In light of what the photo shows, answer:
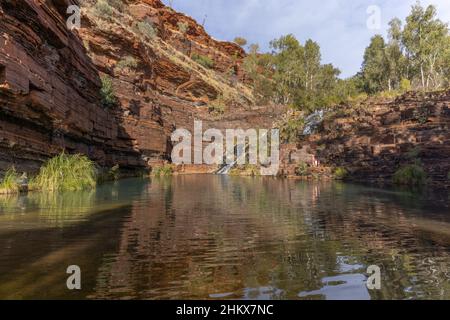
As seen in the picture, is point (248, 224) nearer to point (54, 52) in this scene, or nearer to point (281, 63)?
point (54, 52)

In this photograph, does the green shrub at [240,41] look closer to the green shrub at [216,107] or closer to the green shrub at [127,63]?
the green shrub at [216,107]

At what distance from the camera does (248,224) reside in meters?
8.27

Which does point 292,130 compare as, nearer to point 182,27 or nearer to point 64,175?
point 64,175

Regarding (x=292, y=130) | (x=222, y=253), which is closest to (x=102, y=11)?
(x=292, y=130)

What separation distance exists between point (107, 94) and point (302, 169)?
62.6 ft

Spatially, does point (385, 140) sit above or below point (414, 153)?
above

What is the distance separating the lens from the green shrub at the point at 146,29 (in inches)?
2231

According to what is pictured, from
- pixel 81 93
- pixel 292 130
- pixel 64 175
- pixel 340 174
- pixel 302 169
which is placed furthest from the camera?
pixel 292 130

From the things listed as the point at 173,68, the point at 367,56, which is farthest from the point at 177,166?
the point at 367,56

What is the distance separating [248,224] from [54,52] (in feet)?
56.8

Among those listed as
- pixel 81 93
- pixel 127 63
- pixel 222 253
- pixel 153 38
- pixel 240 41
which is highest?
pixel 240 41

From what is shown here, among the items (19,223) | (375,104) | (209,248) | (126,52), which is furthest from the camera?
(126,52)

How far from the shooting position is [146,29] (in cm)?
6006

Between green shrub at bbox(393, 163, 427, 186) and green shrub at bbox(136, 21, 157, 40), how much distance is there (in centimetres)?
4524
